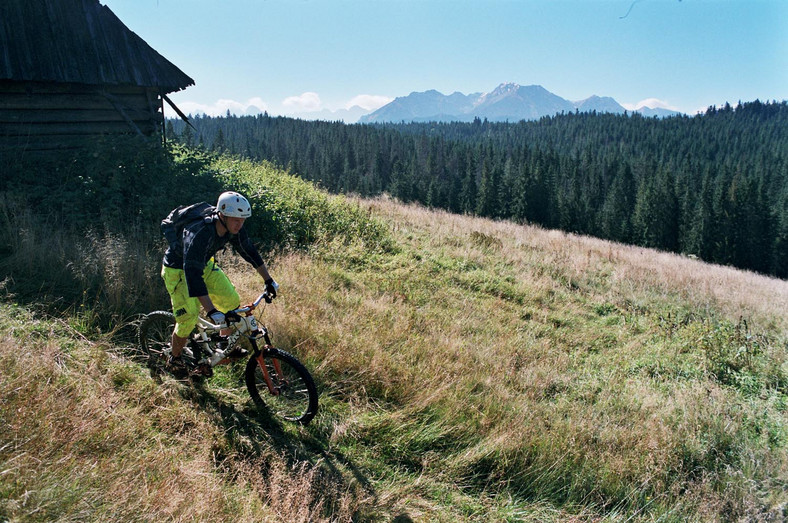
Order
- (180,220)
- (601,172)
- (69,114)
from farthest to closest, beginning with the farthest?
(601,172)
(69,114)
(180,220)

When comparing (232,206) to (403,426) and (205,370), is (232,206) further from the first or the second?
(403,426)

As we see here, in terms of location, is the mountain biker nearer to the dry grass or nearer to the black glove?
the black glove

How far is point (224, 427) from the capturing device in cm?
391

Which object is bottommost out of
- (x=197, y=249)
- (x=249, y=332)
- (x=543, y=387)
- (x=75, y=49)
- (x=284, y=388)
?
(x=543, y=387)

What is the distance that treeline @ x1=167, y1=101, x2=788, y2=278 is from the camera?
5778 cm

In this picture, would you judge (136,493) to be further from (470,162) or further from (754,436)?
(470,162)

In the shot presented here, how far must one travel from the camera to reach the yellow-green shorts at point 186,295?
13.3 feet

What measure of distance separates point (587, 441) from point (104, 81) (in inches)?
484

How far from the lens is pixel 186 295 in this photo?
4.07m

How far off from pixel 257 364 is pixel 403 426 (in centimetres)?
156

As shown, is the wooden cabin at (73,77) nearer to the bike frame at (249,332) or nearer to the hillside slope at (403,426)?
the hillside slope at (403,426)

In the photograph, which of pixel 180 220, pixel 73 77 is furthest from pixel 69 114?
pixel 180 220

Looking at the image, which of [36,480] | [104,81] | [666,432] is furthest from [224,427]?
[104,81]

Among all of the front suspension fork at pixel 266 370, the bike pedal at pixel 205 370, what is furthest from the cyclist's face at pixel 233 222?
the bike pedal at pixel 205 370
